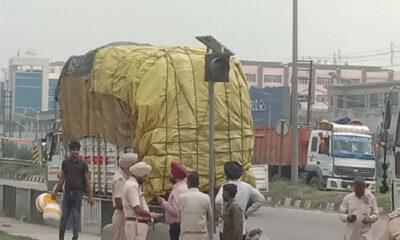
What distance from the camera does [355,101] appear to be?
83.6 metres

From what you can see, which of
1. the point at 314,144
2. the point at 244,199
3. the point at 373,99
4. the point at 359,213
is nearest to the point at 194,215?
the point at 244,199

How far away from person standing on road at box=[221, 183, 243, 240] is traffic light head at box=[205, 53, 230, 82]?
1.75 meters

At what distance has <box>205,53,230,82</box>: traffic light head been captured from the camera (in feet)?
34.7

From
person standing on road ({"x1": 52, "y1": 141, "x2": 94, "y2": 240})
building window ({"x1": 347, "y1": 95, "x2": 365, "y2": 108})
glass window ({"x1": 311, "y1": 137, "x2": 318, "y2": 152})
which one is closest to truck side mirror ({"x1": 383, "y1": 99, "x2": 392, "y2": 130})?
person standing on road ({"x1": 52, "y1": 141, "x2": 94, "y2": 240})

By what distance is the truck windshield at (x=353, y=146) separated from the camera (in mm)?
30188

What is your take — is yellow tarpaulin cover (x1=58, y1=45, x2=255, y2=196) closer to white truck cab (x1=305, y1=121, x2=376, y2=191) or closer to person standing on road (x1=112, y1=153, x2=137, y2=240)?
person standing on road (x1=112, y1=153, x2=137, y2=240)

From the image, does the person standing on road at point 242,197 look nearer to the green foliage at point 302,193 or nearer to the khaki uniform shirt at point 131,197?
the khaki uniform shirt at point 131,197

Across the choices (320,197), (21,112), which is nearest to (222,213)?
(320,197)

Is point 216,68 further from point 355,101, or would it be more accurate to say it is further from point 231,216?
point 355,101

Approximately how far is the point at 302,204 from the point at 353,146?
166 inches

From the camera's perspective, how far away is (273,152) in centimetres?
3497

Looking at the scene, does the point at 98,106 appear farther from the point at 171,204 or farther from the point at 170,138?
the point at 171,204

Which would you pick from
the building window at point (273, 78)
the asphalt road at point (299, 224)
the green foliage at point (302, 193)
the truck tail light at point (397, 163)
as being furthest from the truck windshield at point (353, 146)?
the building window at point (273, 78)

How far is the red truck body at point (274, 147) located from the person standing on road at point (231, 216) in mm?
23752
